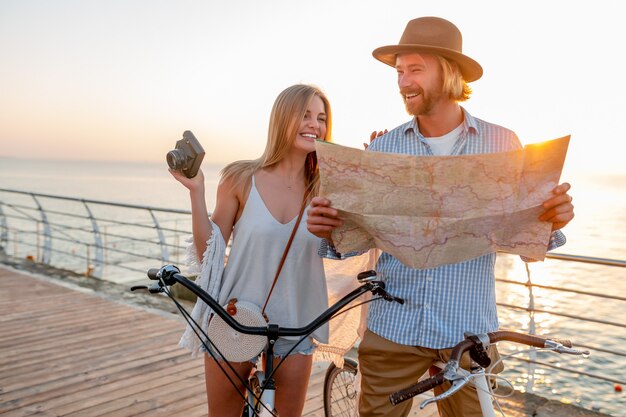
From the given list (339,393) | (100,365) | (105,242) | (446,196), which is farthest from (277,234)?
(105,242)

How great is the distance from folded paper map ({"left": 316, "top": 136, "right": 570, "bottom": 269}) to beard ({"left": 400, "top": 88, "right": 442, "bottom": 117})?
1.03 ft

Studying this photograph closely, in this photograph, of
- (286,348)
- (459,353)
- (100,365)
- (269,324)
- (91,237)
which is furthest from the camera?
(91,237)

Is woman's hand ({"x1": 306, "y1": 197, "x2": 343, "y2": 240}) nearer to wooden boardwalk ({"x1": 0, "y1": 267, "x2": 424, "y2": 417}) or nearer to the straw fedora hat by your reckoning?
the straw fedora hat

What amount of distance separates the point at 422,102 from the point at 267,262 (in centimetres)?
70

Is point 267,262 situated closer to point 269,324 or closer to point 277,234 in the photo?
point 277,234

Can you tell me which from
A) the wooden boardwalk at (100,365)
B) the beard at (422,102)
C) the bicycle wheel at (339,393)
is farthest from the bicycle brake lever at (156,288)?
the wooden boardwalk at (100,365)

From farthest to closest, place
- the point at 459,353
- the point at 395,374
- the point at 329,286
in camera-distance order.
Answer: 1. the point at 329,286
2. the point at 395,374
3. the point at 459,353

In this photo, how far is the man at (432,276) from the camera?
1565 mm

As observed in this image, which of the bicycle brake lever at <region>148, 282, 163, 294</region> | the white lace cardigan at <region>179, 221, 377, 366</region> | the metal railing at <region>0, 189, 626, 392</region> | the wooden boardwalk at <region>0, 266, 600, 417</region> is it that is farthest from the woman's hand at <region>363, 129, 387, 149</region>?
the wooden boardwalk at <region>0, 266, 600, 417</region>

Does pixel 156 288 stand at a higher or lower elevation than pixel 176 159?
lower

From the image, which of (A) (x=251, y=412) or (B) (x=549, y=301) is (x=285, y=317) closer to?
(A) (x=251, y=412)

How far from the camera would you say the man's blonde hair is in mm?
1573

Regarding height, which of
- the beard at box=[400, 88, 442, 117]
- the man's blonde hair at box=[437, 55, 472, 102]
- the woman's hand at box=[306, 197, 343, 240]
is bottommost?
the woman's hand at box=[306, 197, 343, 240]

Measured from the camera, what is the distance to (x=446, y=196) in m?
1.30
